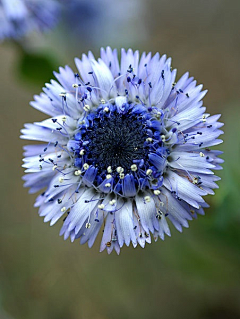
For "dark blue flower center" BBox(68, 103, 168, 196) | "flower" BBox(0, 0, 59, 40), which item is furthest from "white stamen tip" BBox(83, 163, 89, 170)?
"flower" BBox(0, 0, 59, 40)

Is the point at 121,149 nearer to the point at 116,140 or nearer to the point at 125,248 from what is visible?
the point at 116,140
